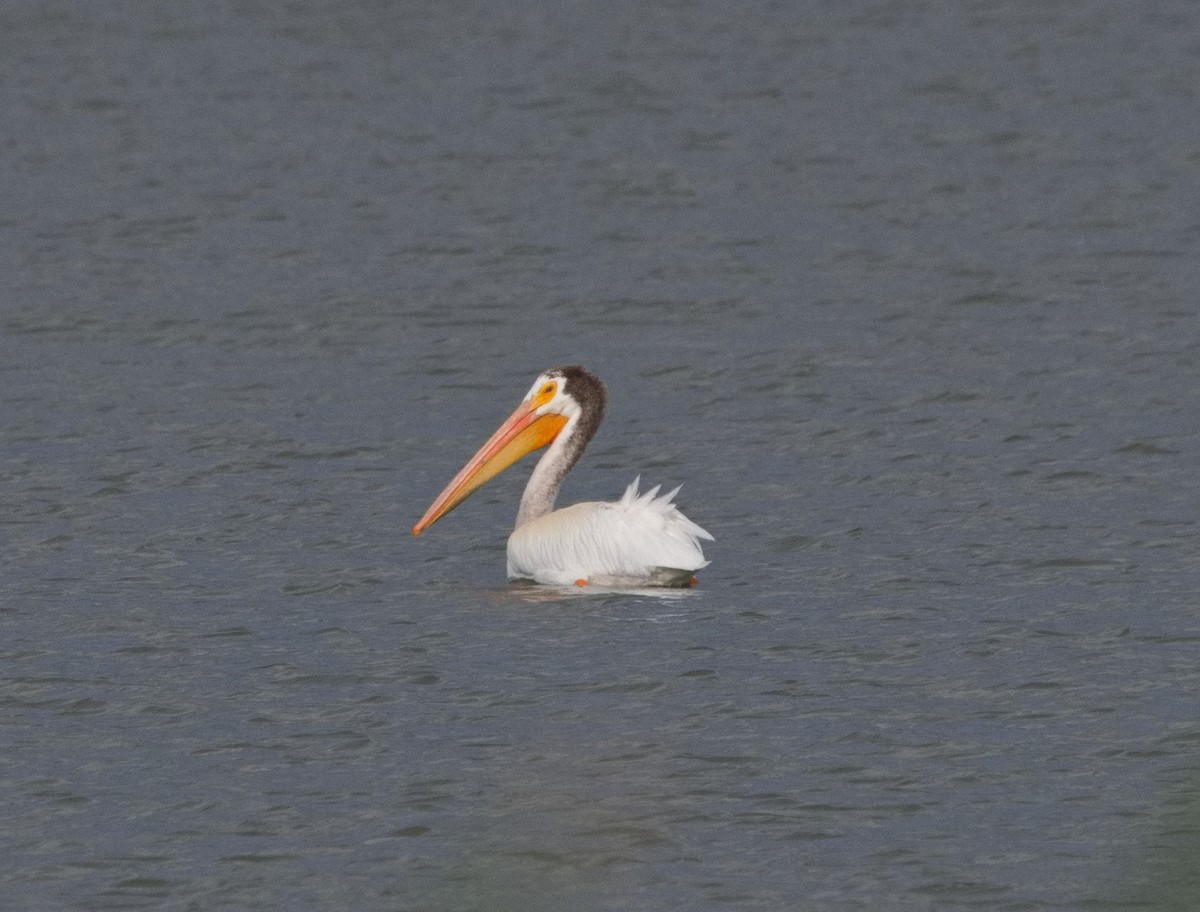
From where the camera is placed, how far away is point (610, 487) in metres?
13.8

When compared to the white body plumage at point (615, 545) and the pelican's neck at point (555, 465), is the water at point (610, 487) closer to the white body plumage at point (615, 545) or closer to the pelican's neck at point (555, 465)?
the white body plumage at point (615, 545)

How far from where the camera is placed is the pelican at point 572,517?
11.2 meters

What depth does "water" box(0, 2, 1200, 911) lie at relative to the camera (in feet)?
27.2

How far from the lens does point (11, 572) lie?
468 inches

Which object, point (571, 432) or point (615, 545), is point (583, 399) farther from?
point (615, 545)

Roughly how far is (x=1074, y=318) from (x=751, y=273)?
8.82 feet

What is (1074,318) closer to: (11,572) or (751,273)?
(751,273)

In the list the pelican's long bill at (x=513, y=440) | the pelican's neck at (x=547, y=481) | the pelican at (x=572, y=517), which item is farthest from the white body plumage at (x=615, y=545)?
the pelican's long bill at (x=513, y=440)

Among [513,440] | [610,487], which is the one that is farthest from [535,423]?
[610,487]

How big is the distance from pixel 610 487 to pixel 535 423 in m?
1.04

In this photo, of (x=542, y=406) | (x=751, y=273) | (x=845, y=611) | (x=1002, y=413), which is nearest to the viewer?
(x=845, y=611)

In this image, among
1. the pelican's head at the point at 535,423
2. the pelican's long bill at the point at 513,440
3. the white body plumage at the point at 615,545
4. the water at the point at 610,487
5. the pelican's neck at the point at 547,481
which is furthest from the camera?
the pelican's long bill at the point at 513,440

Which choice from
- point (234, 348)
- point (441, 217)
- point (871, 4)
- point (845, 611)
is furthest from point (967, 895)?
point (871, 4)

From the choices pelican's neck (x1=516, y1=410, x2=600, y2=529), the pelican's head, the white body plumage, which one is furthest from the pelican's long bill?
the white body plumage
